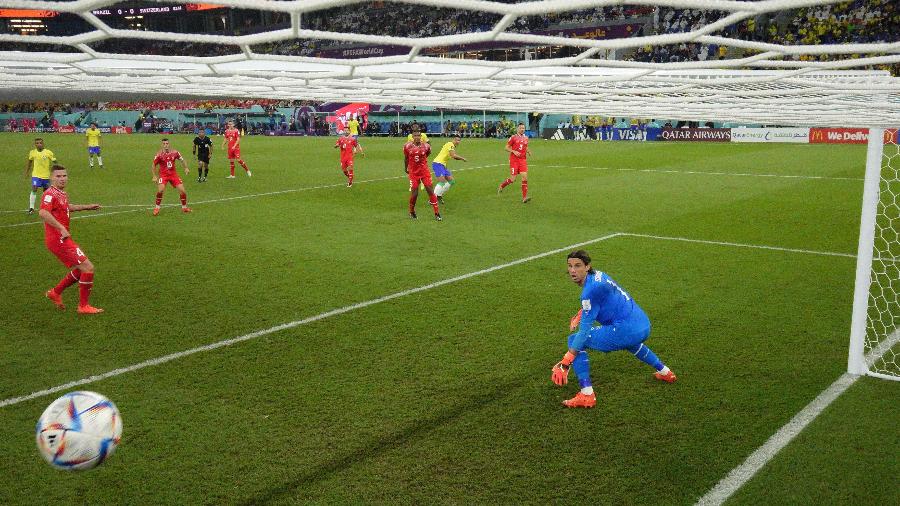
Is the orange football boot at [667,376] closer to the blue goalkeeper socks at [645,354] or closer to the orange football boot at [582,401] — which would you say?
A: the blue goalkeeper socks at [645,354]

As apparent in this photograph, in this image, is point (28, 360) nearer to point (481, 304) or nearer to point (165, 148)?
point (481, 304)

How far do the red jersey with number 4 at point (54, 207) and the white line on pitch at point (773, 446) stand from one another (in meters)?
6.83

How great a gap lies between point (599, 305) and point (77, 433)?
11.4 feet

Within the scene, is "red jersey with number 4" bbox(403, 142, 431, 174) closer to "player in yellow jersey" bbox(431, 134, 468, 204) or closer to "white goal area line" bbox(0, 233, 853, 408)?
"player in yellow jersey" bbox(431, 134, 468, 204)

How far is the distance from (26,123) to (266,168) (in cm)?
4658

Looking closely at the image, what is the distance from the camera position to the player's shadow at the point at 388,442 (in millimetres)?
3957

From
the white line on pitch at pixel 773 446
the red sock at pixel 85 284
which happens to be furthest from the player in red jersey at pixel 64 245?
the white line on pitch at pixel 773 446

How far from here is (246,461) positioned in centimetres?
429

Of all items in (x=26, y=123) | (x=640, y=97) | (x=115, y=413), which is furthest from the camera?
(x=26, y=123)

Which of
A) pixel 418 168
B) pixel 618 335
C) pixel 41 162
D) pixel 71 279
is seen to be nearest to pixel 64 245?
pixel 71 279

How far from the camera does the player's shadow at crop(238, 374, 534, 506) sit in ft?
13.0

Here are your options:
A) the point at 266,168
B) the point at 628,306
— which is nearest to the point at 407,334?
the point at 628,306

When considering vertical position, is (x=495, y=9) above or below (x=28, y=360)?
above

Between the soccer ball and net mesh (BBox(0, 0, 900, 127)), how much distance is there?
205 centimetres
